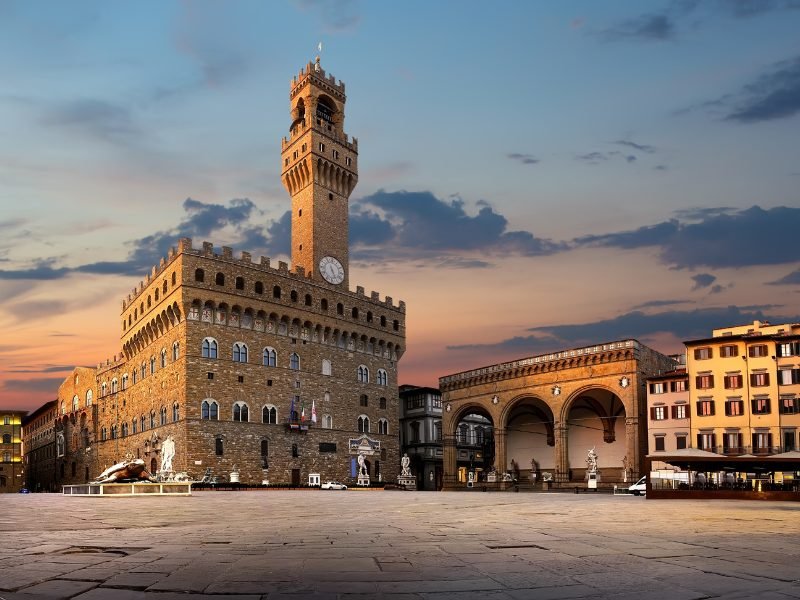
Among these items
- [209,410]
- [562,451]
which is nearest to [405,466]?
[562,451]

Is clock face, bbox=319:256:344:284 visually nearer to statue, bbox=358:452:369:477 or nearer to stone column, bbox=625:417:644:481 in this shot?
statue, bbox=358:452:369:477

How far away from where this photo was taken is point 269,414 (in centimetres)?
5856

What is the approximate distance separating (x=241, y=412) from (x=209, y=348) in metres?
5.28

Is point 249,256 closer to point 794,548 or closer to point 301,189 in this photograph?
point 301,189

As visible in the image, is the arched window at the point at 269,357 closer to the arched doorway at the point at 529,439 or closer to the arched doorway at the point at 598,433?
the arched doorway at the point at 529,439

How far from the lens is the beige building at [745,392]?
46.3 meters


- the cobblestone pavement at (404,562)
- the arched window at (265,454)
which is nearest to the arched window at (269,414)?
the arched window at (265,454)

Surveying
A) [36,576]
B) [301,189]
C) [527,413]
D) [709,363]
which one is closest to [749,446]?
[709,363]

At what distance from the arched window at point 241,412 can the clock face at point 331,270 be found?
1418 cm

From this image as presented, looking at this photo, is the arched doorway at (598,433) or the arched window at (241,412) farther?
the arched doorway at (598,433)

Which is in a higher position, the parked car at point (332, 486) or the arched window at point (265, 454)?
the arched window at point (265, 454)

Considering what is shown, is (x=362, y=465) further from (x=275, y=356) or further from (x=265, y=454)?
(x=275, y=356)

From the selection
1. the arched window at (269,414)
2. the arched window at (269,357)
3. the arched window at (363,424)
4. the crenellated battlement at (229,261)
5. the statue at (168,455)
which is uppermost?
the crenellated battlement at (229,261)

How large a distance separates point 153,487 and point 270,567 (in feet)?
101
